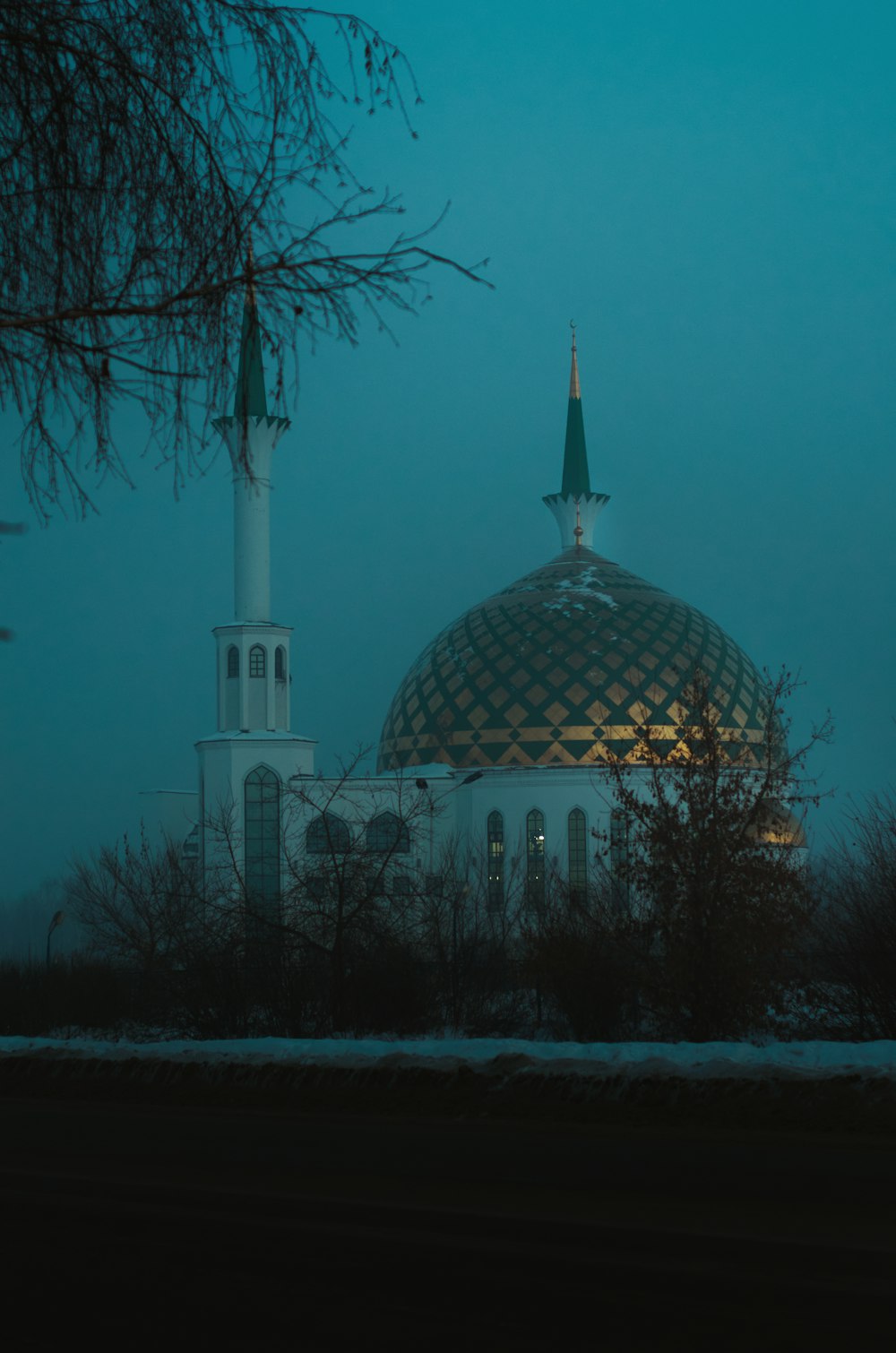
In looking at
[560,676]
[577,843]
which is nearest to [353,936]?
[577,843]

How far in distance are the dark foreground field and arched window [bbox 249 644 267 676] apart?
128 ft

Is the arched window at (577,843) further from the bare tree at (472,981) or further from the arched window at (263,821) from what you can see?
the bare tree at (472,981)

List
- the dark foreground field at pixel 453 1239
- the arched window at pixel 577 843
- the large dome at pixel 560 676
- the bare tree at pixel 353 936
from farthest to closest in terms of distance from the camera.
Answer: the large dome at pixel 560 676
the arched window at pixel 577 843
the bare tree at pixel 353 936
the dark foreground field at pixel 453 1239

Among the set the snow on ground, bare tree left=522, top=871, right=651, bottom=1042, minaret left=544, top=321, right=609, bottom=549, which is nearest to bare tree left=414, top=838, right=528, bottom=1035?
bare tree left=522, top=871, right=651, bottom=1042

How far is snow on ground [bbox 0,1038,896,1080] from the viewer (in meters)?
9.33

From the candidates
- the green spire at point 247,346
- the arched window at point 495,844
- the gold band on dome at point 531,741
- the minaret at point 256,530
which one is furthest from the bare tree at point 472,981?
the arched window at point 495,844

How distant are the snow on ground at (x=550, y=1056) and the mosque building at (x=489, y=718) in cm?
2974

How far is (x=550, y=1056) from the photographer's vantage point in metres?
10.4

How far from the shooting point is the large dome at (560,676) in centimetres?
5312

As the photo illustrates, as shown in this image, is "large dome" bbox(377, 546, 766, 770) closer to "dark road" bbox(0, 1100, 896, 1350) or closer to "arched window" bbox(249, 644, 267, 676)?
"arched window" bbox(249, 644, 267, 676)

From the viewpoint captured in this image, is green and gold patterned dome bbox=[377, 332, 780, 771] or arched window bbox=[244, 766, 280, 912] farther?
green and gold patterned dome bbox=[377, 332, 780, 771]

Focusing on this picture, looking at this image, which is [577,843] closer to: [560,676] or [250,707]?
[560,676]

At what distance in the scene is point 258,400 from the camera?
1683 inches

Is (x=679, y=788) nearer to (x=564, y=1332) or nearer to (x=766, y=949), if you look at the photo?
(x=766, y=949)
